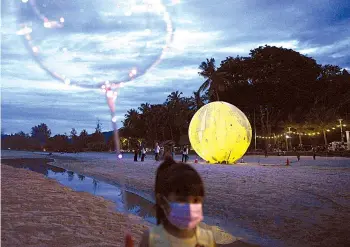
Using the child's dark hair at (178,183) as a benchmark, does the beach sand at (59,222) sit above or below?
below

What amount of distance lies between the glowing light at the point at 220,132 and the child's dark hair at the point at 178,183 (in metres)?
22.6

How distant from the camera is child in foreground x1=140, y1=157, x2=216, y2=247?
196cm

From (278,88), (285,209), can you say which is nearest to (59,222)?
(285,209)

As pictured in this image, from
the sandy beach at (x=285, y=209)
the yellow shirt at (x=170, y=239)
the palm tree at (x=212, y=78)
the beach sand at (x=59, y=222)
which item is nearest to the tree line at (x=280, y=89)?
the palm tree at (x=212, y=78)

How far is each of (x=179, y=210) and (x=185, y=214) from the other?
4cm

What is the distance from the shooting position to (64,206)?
28.6 feet

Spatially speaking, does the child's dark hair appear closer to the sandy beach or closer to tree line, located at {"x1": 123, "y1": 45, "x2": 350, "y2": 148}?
the sandy beach

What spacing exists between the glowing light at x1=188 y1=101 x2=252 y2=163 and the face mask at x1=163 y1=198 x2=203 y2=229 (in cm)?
2281

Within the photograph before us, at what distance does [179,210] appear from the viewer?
6.40 ft

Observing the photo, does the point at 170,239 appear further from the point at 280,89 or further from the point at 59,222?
the point at 280,89

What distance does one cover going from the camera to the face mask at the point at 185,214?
1.94 meters

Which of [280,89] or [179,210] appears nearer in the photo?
[179,210]

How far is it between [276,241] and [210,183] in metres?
7.46

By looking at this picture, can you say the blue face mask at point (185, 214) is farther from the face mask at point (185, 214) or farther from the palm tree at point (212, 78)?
the palm tree at point (212, 78)
